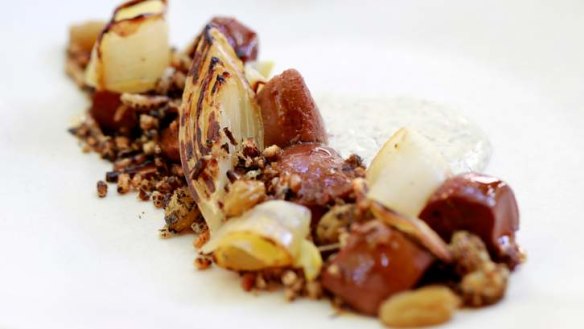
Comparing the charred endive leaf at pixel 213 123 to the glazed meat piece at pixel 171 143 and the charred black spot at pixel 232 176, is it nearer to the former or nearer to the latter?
the charred black spot at pixel 232 176

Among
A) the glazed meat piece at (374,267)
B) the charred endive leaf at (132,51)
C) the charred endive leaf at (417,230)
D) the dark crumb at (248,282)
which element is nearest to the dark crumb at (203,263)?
the dark crumb at (248,282)

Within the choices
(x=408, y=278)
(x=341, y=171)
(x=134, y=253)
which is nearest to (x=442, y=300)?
(x=408, y=278)

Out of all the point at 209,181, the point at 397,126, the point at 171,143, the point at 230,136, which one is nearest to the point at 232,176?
the point at 209,181

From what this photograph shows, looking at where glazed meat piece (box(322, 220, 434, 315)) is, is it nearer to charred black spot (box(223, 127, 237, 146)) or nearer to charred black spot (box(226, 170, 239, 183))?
charred black spot (box(226, 170, 239, 183))

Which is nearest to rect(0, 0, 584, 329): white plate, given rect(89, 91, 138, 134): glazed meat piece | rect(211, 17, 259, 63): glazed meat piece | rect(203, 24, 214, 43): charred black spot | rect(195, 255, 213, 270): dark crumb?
rect(195, 255, 213, 270): dark crumb

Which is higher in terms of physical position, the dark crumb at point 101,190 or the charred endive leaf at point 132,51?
the charred endive leaf at point 132,51

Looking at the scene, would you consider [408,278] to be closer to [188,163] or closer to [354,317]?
[354,317]
